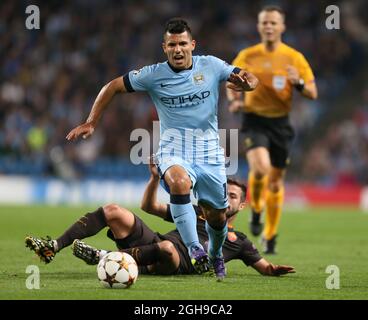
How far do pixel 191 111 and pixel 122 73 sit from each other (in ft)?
52.6

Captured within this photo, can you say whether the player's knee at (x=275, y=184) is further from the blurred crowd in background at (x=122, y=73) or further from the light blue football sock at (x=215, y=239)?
the blurred crowd in background at (x=122, y=73)

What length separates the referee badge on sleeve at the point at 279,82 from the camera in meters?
11.2

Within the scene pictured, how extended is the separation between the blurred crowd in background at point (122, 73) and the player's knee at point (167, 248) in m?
14.5

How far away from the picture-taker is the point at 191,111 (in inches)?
305

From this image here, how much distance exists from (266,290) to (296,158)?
1636cm

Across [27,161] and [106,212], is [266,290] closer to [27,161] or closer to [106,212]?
[106,212]

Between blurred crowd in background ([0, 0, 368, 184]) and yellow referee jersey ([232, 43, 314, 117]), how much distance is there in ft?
35.0

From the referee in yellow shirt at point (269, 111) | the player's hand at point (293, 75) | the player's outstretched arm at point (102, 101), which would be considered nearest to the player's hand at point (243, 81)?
the player's outstretched arm at point (102, 101)

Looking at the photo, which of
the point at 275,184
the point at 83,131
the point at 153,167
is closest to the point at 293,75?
the point at 275,184

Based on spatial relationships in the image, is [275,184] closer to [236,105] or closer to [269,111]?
[269,111]

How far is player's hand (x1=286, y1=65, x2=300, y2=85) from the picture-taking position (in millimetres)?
10555

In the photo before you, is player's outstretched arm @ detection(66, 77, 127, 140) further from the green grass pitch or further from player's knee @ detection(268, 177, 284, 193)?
player's knee @ detection(268, 177, 284, 193)
